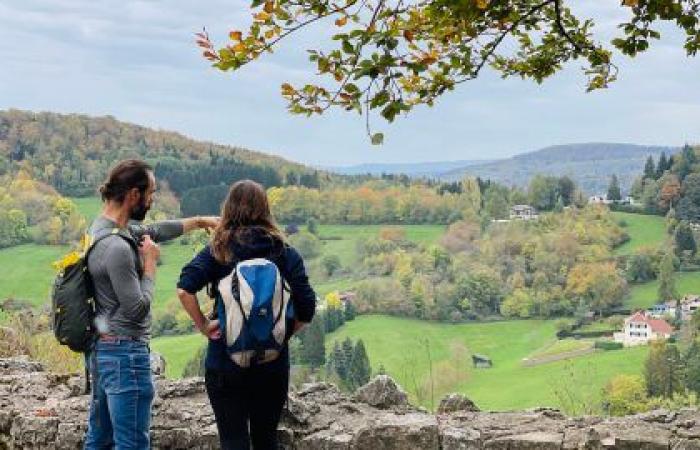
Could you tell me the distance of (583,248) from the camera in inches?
3711

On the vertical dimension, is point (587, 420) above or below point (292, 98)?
below

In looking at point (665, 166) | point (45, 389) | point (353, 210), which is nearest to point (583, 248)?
point (665, 166)

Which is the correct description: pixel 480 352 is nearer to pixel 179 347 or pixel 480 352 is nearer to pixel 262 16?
pixel 179 347

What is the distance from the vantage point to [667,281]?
80.1 m

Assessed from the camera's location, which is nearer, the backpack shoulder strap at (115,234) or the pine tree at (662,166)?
the backpack shoulder strap at (115,234)

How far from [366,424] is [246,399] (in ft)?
4.29

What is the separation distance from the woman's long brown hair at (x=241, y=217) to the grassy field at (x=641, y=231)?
308 feet

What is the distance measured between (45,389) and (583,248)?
91590mm

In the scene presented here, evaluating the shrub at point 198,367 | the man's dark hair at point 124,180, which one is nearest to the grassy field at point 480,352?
the shrub at point 198,367

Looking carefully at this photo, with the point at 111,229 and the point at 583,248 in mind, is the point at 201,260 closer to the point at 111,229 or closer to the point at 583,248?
the point at 111,229

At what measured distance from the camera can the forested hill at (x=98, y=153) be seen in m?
90.4

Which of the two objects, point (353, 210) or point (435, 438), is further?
point (353, 210)

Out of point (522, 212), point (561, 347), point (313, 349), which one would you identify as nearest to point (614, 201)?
point (522, 212)

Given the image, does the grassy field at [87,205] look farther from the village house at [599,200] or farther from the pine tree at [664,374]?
the village house at [599,200]
